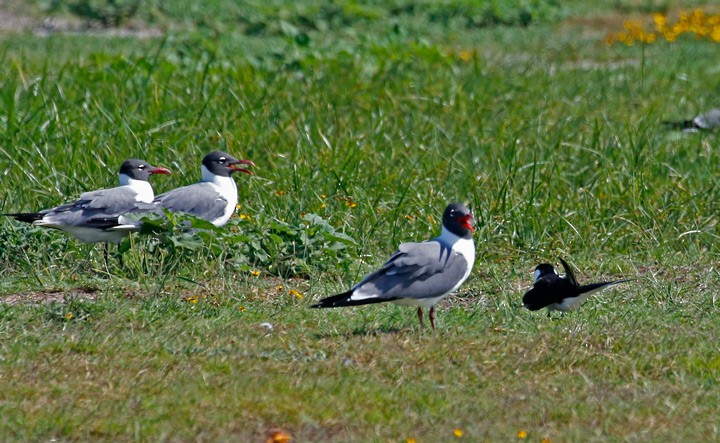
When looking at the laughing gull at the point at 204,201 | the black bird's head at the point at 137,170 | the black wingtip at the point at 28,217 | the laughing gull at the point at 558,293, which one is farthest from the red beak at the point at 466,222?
the black wingtip at the point at 28,217

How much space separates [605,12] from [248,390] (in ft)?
54.8

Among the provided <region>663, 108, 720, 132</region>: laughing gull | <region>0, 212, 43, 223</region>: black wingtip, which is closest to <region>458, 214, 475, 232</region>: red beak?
<region>0, 212, 43, 223</region>: black wingtip

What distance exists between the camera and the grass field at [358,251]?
4.84 metres

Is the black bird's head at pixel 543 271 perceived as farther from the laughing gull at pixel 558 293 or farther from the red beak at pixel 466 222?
the red beak at pixel 466 222

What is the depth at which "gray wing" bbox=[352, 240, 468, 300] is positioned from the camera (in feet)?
18.8

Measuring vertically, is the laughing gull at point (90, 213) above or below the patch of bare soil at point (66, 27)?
above

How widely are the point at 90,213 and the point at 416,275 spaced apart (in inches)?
90.1

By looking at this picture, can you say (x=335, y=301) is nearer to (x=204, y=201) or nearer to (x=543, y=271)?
(x=543, y=271)

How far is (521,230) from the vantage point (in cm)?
791

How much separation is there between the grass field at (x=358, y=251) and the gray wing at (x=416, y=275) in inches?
9.7

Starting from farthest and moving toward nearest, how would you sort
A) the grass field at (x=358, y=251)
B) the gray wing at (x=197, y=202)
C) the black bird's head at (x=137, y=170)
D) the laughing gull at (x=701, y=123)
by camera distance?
the laughing gull at (x=701, y=123) → the black bird's head at (x=137, y=170) → the gray wing at (x=197, y=202) → the grass field at (x=358, y=251)

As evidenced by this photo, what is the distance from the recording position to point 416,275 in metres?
5.84

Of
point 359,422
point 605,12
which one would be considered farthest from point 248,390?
point 605,12

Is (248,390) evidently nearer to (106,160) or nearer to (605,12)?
(106,160)
